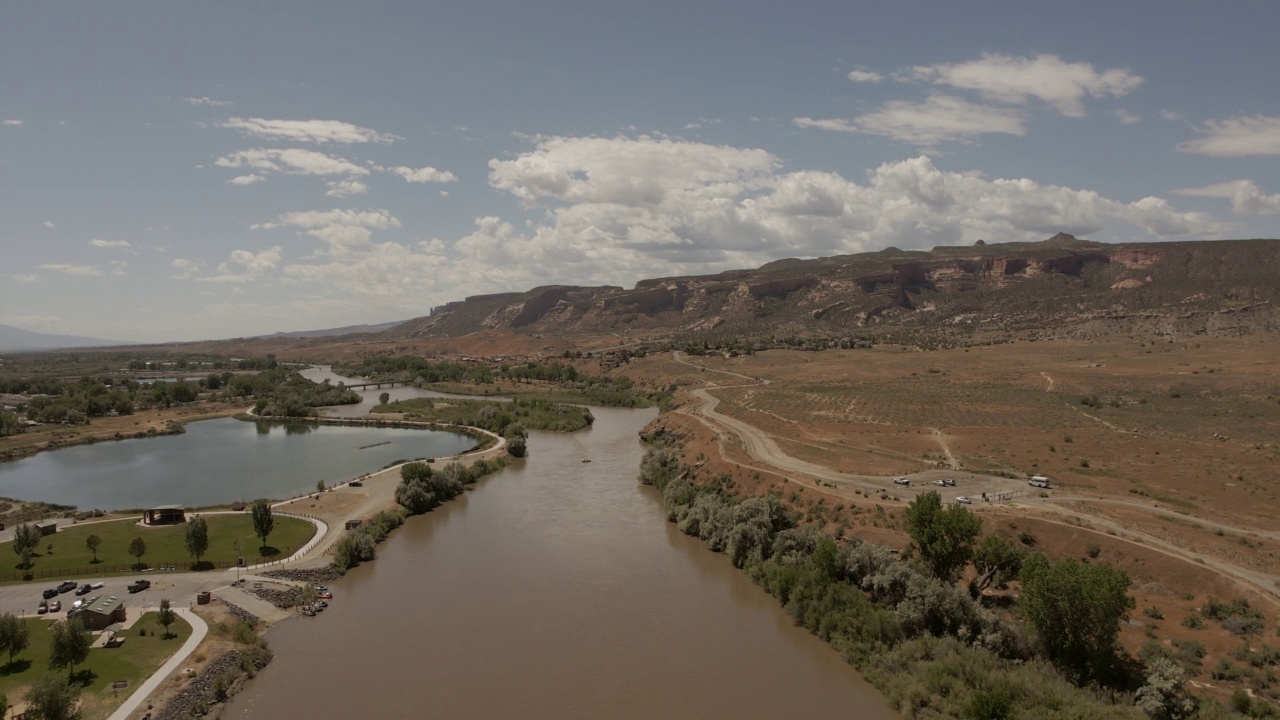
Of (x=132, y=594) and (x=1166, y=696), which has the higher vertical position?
(x=132, y=594)

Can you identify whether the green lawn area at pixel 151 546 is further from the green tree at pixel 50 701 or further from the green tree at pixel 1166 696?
the green tree at pixel 1166 696

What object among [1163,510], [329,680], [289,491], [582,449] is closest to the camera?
[329,680]

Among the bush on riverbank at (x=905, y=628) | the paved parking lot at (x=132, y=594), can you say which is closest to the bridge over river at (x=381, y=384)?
the paved parking lot at (x=132, y=594)

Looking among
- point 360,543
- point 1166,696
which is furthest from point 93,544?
point 1166,696

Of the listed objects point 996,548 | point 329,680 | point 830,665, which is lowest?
point 830,665

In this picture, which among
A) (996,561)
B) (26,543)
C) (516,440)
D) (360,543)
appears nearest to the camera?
(996,561)

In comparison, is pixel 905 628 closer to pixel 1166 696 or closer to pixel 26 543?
pixel 1166 696

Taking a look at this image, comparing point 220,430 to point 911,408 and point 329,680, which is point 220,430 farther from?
point 911,408

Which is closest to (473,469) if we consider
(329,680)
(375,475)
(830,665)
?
(375,475)
